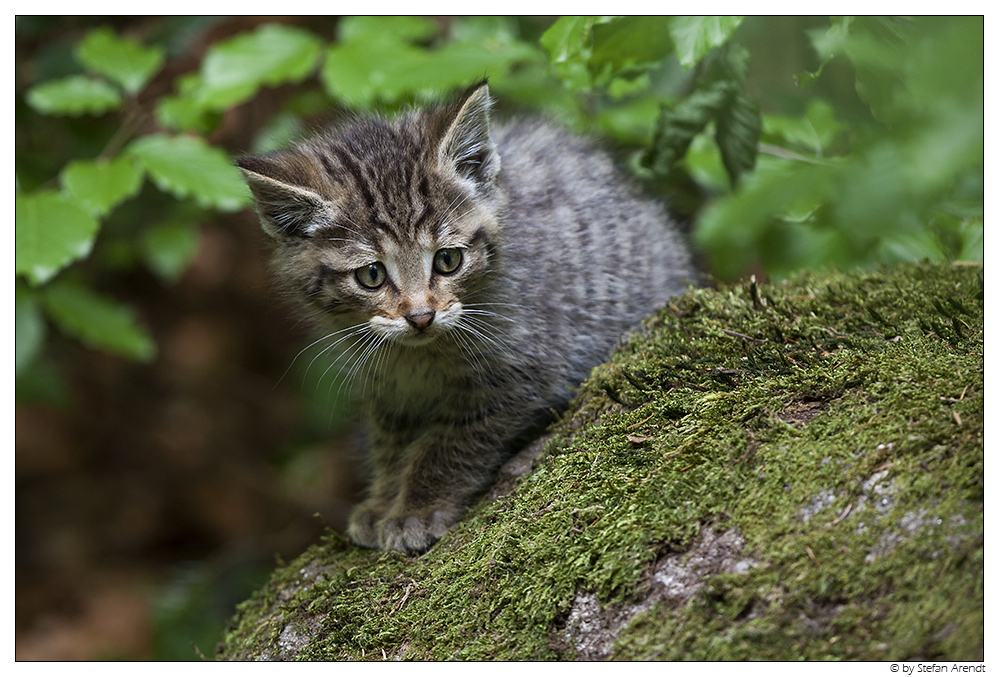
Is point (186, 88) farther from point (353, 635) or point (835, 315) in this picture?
point (835, 315)

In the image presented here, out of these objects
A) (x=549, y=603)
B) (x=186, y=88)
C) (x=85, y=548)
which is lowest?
(x=85, y=548)

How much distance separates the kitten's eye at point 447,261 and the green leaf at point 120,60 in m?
1.96

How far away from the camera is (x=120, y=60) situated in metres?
3.56

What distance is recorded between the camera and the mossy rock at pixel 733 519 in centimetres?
161

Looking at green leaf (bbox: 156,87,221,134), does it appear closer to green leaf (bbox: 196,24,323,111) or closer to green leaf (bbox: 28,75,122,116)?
green leaf (bbox: 196,24,323,111)

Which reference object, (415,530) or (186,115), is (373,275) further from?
(186,115)

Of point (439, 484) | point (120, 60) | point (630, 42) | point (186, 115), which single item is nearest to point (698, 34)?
point (630, 42)

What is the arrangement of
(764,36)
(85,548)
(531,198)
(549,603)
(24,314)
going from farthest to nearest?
(85,548), (24,314), (531,198), (764,36), (549,603)

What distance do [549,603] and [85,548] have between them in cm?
552

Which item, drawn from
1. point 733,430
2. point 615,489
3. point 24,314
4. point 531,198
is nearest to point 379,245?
point 531,198

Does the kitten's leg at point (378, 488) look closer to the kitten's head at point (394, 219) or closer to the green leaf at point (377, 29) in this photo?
the kitten's head at point (394, 219)

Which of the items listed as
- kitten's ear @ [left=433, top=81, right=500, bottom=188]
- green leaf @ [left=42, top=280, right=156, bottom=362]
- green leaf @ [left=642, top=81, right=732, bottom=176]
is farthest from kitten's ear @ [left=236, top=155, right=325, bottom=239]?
green leaf @ [left=42, top=280, right=156, bottom=362]

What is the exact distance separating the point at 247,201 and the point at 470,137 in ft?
3.29

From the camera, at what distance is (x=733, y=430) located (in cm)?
204
